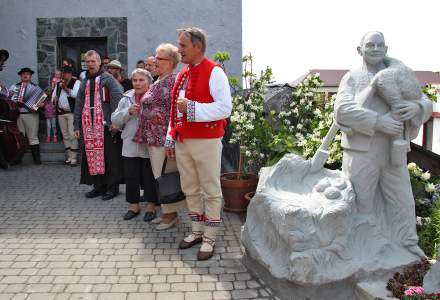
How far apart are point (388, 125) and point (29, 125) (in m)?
6.89

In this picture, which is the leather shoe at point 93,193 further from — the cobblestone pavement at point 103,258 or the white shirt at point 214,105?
the white shirt at point 214,105

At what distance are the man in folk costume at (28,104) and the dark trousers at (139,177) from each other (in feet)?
13.2

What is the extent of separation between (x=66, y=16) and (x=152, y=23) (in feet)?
5.91

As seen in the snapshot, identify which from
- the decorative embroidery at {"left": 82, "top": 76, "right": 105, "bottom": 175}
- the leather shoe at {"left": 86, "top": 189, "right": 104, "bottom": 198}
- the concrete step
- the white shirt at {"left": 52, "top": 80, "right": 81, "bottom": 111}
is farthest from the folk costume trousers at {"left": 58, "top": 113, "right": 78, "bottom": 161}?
the decorative embroidery at {"left": 82, "top": 76, "right": 105, "bottom": 175}

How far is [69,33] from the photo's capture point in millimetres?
9359

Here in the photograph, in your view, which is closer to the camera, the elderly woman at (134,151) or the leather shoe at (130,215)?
the elderly woman at (134,151)

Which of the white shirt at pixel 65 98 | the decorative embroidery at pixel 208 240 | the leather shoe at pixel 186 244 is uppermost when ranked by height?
the white shirt at pixel 65 98

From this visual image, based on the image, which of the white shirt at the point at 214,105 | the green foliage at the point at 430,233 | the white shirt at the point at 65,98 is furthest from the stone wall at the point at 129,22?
the green foliage at the point at 430,233

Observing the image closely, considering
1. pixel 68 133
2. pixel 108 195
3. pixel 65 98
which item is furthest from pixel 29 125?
pixel 108 195

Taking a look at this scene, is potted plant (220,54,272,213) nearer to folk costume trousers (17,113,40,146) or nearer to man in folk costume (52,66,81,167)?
man in folk costume (52,66,81,167)

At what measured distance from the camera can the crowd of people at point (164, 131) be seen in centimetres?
362

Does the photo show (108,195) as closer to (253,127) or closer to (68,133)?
(253,127)

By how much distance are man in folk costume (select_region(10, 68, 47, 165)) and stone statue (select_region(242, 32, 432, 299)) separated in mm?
6113

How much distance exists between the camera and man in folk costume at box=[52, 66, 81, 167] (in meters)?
8.01
